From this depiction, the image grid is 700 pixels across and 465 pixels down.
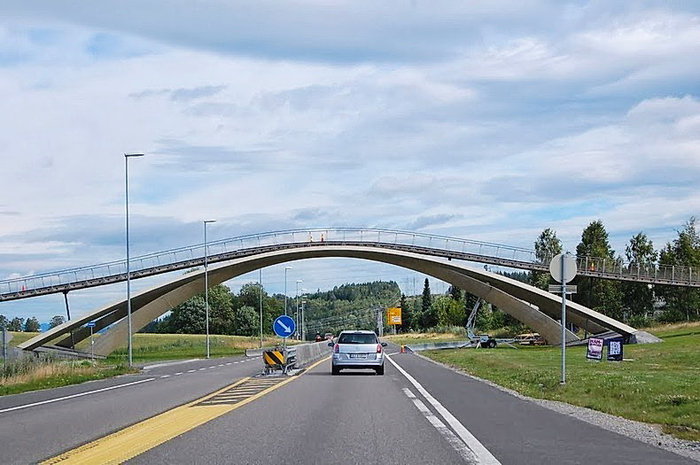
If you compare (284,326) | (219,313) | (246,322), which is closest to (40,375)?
(284,326)

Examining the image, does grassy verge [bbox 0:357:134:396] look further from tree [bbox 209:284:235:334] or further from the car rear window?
tree [bbox 209:284:235:334]

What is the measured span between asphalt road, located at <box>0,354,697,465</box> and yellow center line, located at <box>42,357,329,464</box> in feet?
0.93

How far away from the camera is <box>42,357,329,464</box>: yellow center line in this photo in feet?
37.5

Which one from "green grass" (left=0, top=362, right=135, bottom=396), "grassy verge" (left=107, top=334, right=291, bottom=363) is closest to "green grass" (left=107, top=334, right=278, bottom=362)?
"grassy verge" (left=107, top=334, right=291, bottom=363)

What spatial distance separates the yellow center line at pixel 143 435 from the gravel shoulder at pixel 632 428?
23.2 feet

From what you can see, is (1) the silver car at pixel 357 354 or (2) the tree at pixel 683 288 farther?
(2) the tree at pixel 683 288

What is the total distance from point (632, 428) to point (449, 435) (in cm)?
364

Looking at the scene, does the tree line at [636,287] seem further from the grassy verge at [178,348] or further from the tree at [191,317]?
the tree at [191,317]

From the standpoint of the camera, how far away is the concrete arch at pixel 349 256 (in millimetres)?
82375

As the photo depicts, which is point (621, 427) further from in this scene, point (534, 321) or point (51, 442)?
point (534, 321)

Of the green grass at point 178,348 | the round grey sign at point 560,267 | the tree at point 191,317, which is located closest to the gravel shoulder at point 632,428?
the round grey sign at point 560,267

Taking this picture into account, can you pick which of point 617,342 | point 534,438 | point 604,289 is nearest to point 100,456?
point 534,438

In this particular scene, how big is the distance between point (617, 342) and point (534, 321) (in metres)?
40.8

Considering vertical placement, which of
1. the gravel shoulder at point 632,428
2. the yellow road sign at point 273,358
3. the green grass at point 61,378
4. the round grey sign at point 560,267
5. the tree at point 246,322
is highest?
the round grey sign at point 560,267
